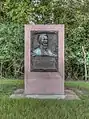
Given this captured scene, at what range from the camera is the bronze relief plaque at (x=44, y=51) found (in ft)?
31.2

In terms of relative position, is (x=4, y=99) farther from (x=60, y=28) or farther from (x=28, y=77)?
(x=60, y=28)

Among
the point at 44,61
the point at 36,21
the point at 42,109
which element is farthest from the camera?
the point at 36,21

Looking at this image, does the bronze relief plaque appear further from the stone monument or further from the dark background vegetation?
the dark background vegetation

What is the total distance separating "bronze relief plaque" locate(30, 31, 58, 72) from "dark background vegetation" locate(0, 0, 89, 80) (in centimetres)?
523

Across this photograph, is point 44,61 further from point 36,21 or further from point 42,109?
point 36,21

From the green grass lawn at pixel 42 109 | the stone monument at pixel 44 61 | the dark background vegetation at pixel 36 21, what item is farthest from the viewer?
the dark background vegetation at pixel 36 21

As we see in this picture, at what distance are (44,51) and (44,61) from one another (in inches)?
10.7

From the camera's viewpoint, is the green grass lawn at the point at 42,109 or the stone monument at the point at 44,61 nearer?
the green grass lawn at the point at 42,109

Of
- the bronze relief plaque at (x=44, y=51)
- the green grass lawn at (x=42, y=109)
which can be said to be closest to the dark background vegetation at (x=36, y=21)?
the bronze relief plaque at (x=44, y=51)

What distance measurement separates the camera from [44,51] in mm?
9531

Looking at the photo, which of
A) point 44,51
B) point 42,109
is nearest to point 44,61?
point 44,51

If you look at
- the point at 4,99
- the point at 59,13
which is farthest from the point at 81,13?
the point at 4,99

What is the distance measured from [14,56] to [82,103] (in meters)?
7.37

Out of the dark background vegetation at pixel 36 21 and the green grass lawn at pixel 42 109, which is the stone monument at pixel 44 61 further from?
the dark background vegetation at pixel 36 21
